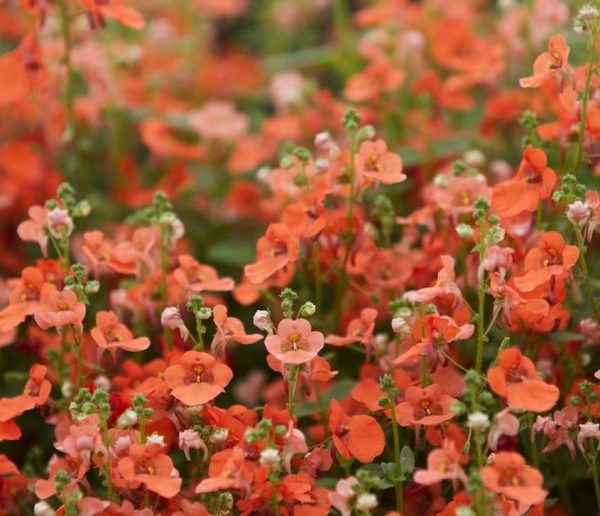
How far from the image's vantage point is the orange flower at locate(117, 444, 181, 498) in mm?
1115

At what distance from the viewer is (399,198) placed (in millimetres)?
1887

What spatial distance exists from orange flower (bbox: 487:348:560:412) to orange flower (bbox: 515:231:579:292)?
0.11 m

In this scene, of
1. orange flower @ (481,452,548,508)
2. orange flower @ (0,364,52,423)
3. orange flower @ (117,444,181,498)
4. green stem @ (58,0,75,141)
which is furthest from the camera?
green stem @ (58,0,75,141)

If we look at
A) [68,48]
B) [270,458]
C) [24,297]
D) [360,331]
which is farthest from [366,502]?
[68,48]

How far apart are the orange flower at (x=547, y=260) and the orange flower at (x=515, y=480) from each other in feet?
0.74

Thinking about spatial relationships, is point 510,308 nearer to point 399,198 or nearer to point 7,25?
point 399,198

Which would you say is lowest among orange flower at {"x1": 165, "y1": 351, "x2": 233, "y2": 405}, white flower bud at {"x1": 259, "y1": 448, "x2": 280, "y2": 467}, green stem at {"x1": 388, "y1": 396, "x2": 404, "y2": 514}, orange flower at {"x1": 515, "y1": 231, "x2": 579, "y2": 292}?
green stem at {"x1": 388, "y1": 396, "x2": 404, "y2": 514}

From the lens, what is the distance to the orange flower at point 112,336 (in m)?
1.24

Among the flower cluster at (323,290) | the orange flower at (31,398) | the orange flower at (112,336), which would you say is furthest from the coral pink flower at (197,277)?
the orange flower at (31,398)

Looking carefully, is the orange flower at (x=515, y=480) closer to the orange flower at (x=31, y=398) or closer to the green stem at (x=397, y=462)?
the green stem at (x=397, y=462)

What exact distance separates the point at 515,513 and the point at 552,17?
3.54ft

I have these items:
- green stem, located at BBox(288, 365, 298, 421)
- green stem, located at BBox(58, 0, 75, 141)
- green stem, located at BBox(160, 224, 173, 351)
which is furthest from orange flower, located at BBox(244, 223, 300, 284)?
green stem, located at BBox(58, 0, 75, 141)

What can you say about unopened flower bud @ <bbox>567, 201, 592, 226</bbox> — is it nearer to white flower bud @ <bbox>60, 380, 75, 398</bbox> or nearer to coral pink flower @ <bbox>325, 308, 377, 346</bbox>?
coral pink flower @ <bbox>325, 308, 377, 346</bbox>

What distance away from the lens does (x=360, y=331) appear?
1.33m
